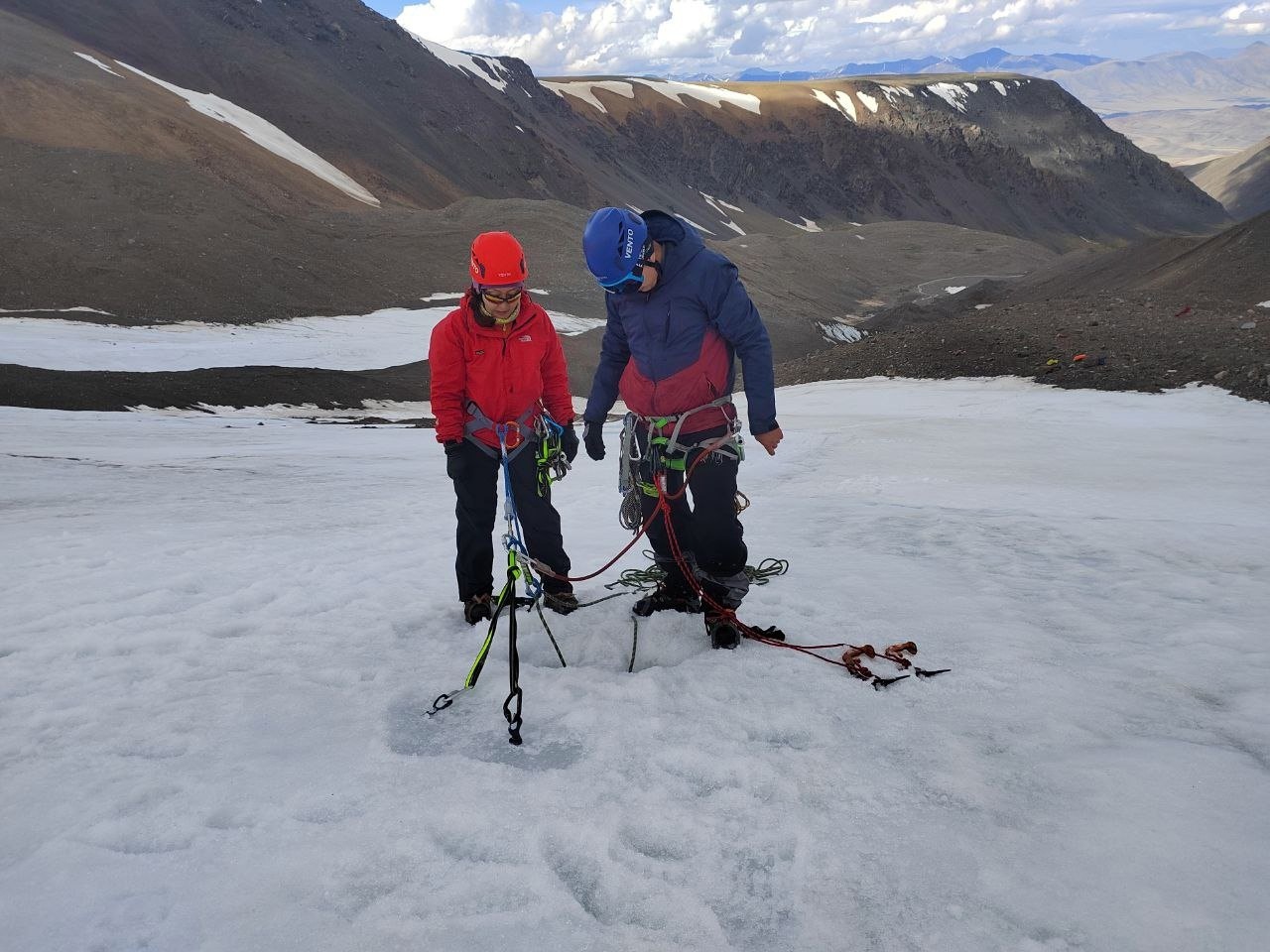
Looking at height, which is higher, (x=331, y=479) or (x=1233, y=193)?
(x=1233, y=193)

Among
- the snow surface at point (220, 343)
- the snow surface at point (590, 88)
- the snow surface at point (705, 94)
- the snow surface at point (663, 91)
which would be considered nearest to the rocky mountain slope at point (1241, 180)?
the snow surface at point (705, 94)

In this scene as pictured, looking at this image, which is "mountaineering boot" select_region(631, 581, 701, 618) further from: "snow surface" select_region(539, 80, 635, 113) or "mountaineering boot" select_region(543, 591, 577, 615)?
"snow surface" select_region(539, 80, 635, 113)

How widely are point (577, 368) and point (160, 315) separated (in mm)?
Answer: 12242

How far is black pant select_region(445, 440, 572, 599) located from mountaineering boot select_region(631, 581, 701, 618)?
1.54 feet

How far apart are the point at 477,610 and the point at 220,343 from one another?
21.8m

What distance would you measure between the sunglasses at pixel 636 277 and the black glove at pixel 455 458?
116 cm

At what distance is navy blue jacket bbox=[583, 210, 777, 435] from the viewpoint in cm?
430

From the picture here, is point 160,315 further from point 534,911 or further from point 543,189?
point 543,189

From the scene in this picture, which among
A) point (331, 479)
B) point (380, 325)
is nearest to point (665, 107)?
point (380, 325)

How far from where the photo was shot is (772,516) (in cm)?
764

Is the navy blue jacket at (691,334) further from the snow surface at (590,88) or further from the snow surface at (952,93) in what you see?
the snow surface at (952,93)

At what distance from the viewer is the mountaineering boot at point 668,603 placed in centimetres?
497

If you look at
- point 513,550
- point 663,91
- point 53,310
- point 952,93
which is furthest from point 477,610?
point 952,93

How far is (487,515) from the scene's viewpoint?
4965 millimetres
